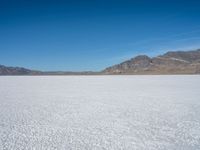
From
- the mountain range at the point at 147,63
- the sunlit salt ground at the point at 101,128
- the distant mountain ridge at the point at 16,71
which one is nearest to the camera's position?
the sunlit salt ground at the point at 101,128

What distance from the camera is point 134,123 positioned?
557 centimetres

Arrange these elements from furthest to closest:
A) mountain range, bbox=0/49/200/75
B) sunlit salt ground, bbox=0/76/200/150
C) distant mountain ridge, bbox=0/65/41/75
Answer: distant mountain ridge, bbox=0/65/41/75 → mountain range, bbox=0/49/200/75 → sunlit salt ground, bbox=0/76/200/150

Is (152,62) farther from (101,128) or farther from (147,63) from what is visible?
(101,128)

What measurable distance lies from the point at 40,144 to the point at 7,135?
902 millimetres

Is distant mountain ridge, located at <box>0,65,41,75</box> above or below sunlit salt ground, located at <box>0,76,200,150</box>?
above

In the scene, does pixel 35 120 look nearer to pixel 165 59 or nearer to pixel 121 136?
pixel 121 136

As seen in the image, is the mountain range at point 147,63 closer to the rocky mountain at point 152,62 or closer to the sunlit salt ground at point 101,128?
the rocky mountain at point 152,62

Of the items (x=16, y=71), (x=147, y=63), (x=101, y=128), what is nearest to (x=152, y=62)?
(x=147, y=63)

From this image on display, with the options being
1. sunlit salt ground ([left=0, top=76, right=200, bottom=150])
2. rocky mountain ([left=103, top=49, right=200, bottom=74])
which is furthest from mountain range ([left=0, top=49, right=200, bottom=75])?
sunlit salt ground ([left=0, top=76, right=200, bottom=150])

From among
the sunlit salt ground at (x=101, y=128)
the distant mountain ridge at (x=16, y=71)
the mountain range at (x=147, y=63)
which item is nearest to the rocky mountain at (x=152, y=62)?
the mountain range at (x=147, y=63)

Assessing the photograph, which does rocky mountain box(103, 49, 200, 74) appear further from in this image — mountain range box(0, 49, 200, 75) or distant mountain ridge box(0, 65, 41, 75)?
distant mountain ridge box(0, 65, 41, 75)

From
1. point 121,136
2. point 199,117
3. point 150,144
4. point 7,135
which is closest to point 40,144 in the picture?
point 7,135

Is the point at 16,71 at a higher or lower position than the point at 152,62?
lower

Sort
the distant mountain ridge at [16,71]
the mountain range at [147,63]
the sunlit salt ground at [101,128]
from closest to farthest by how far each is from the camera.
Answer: the sunlit salt ground at [101,128] → the mountain range at [147,63] → the distant mountain ridge at [16,71]
